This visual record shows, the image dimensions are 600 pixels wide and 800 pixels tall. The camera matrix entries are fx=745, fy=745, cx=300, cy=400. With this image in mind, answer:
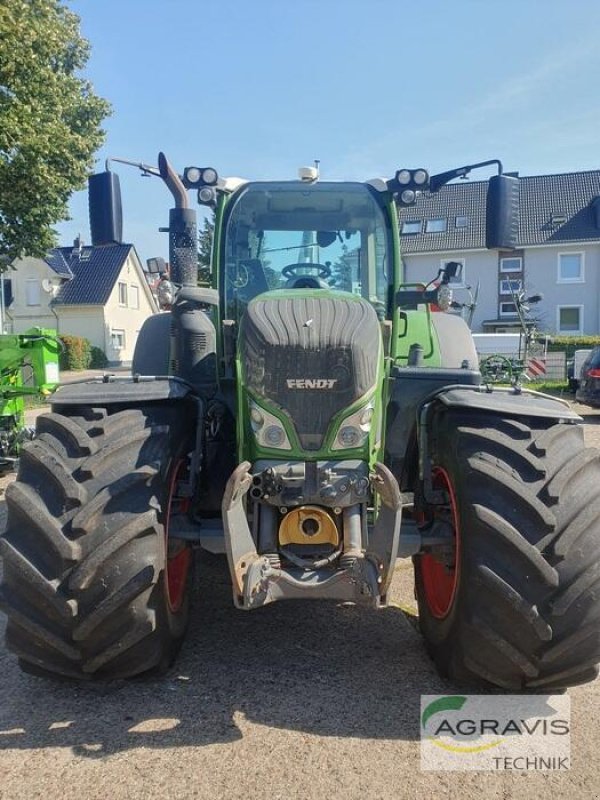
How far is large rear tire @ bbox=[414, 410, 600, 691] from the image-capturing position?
2898mm

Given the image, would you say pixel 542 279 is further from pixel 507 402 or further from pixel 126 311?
pixel 507 402

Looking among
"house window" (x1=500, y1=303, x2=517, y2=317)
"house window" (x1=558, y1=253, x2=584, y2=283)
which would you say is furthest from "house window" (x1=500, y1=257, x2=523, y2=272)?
"house window" (x1=558, y1=253, x2=584, y2=283)

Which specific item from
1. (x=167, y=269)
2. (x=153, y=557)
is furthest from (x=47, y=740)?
(x=167, y=269)

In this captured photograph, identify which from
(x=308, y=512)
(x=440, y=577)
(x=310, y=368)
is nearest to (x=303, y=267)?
(x=310, y=368)

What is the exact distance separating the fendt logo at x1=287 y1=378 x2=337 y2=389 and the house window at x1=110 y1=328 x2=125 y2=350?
133 feet

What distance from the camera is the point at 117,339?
43.8 meters

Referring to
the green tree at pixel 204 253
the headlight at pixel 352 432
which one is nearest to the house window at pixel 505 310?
the green tree at pixel 204 253

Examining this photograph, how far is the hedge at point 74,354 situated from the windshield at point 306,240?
32278 mm

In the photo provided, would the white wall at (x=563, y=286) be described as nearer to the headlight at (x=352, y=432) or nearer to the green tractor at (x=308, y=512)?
the green tractor at (x=308, y=512)

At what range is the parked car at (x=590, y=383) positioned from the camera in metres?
14.5

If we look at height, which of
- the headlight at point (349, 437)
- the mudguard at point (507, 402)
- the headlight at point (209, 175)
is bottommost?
the headlight at point (349, 437)

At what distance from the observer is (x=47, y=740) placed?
288 cm

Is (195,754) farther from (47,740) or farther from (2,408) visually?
(2,408)

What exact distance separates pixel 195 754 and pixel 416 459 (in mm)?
1925
